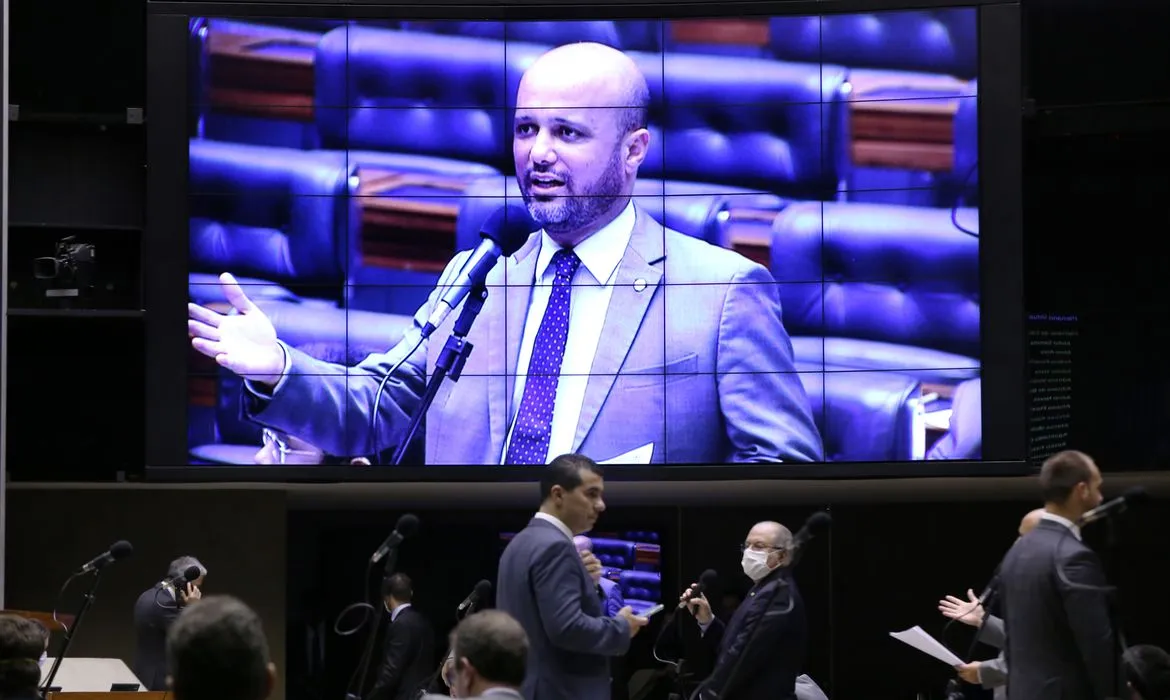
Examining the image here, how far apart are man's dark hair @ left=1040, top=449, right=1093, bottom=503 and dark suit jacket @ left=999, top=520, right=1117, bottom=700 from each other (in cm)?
11

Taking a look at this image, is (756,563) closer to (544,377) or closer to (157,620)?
(157,620)

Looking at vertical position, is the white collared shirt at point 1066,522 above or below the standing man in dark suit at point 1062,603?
above

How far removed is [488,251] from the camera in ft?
46.0

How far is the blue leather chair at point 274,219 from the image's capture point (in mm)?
13891

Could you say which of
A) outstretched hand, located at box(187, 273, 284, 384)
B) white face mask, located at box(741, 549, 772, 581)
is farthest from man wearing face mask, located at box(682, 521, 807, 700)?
outstretched hand, located at box(187, 273, 284, 384)

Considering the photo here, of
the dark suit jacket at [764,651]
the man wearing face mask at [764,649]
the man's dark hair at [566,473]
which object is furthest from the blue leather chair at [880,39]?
the man's dark hair at [566,473]

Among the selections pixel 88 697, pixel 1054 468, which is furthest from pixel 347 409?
pixel 1054 468

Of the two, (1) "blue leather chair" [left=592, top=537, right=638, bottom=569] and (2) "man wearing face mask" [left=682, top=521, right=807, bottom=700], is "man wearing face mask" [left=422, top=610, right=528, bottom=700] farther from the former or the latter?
(1) "blue leather chair" [left=592, top=537, right=638, bottom=569]

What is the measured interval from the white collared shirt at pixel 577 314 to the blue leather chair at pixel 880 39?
2.03 metres

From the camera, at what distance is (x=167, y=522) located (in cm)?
1446

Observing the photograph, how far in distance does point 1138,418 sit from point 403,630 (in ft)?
28.0

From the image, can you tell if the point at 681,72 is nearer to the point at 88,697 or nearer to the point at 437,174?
the point at 437,174

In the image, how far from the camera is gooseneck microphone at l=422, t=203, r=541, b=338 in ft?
45.8

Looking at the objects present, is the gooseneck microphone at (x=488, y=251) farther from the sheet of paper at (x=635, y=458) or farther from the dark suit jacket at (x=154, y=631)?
the dark suit jacket at (x=154, y=631)
